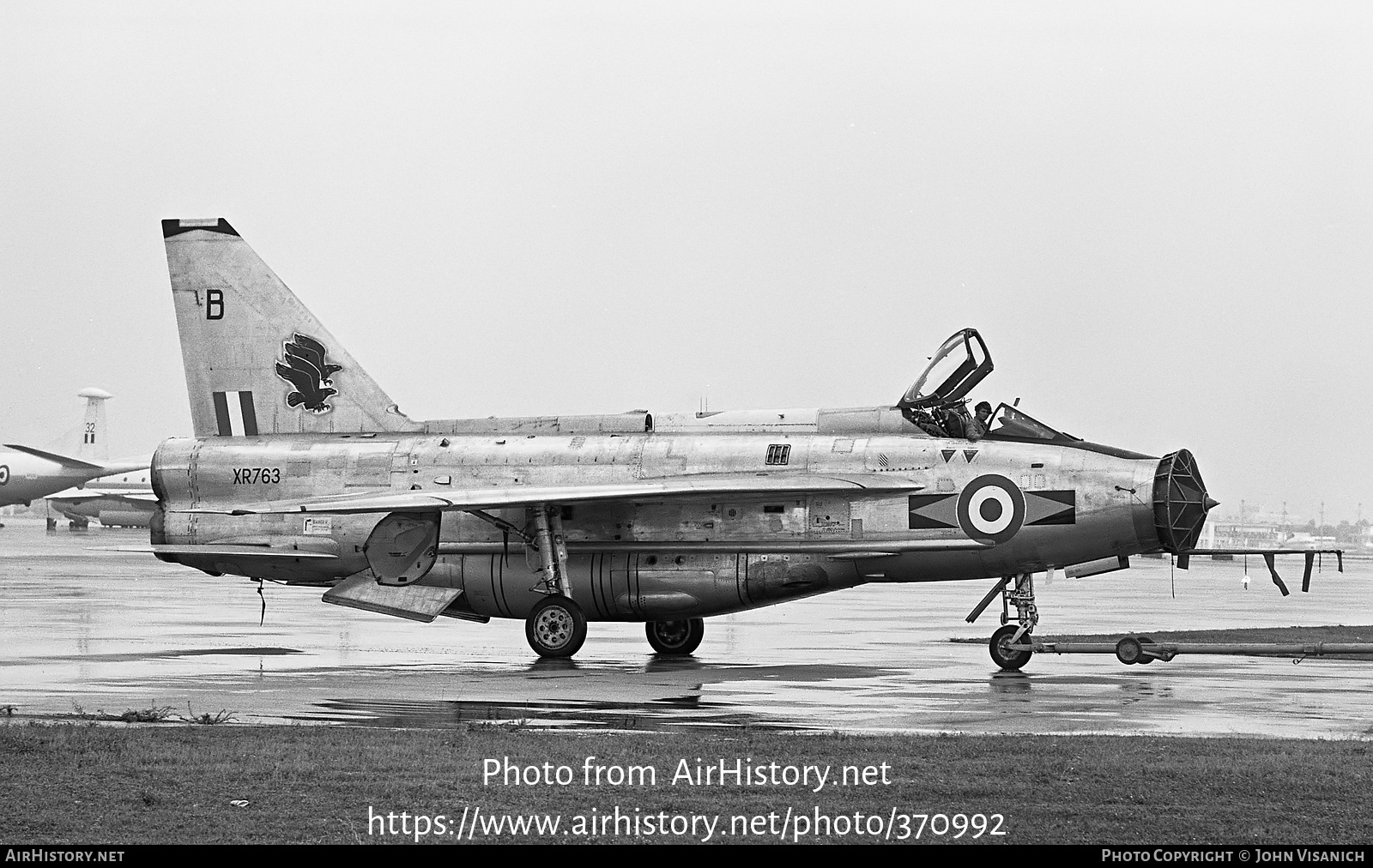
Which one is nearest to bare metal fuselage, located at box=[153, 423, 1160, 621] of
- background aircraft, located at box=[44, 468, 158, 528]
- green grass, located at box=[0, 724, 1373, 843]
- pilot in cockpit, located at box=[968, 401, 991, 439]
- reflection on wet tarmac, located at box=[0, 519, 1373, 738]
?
pilot in cockpit, located at box=[968, 401, 991, 439]

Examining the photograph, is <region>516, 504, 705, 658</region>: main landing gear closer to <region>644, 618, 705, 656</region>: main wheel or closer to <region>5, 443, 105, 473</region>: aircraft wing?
<region>644, 618, 705, 656</region>: main wheel

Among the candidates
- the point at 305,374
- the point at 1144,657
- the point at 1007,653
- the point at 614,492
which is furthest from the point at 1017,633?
the point at 305,374

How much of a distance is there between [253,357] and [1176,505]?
1084 centimetres

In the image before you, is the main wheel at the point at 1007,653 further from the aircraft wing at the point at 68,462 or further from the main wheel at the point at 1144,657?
the aircraft wing at the point at 68,462

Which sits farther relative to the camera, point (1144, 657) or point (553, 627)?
point (553, 627)

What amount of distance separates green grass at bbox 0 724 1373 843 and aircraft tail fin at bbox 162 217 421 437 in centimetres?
968

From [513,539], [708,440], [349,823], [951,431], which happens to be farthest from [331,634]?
[349,823]

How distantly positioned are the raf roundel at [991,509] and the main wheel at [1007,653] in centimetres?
97

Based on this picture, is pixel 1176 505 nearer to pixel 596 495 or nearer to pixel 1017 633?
pixel 1017 633

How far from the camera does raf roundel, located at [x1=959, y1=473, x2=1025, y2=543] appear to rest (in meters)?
16.8

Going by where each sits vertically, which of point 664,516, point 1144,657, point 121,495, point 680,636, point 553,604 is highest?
point 664,516

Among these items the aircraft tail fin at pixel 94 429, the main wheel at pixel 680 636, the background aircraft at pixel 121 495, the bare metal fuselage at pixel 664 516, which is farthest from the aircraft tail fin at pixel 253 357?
the aircraft tail fin at pixel 94 429

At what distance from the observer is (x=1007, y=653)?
642 inches
